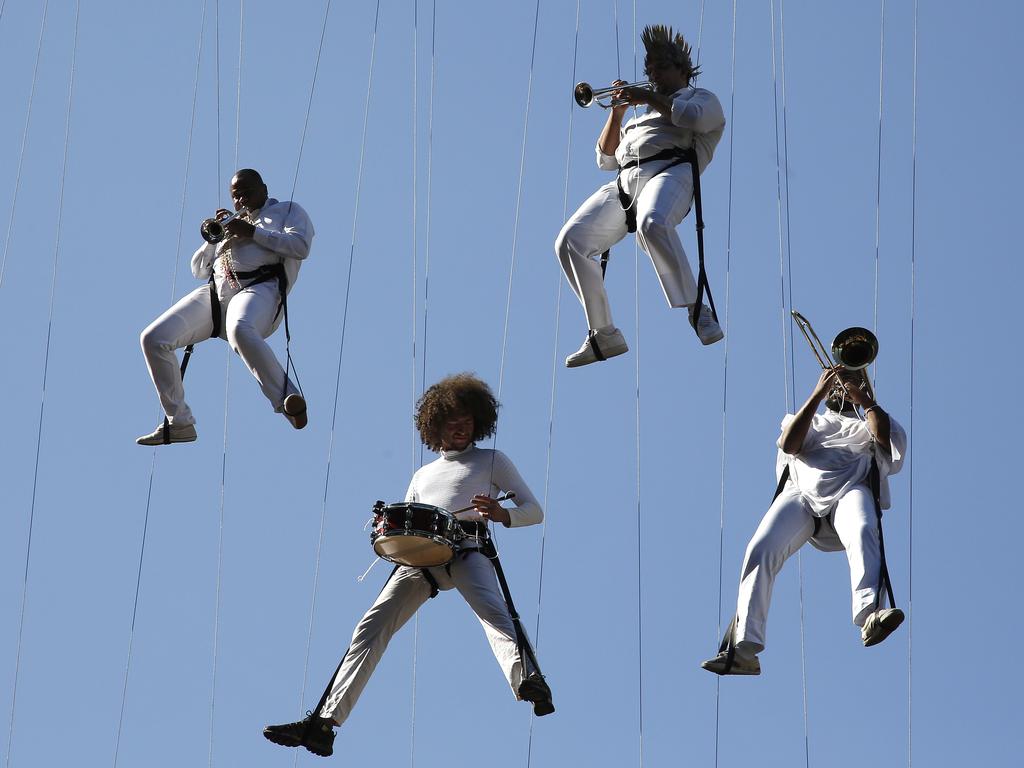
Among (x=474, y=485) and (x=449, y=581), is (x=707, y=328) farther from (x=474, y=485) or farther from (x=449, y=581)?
(x=449, y=581)

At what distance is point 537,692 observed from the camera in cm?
1650

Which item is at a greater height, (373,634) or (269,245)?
(269,245)

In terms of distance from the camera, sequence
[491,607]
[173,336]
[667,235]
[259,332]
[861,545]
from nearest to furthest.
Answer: [861,545]
[491,607]
[667,235]
[259,332]
[173,336]

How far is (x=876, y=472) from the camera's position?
1712 cm

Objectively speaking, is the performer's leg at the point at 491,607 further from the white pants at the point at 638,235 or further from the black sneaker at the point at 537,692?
the white pants at the point at 638,235

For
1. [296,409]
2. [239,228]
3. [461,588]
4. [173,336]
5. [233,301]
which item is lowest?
[461,588]

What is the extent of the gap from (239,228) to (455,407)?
204 centimetres

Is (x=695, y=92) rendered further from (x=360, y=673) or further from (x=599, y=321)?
(x=360, y=673)

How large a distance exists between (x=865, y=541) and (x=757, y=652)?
963mm

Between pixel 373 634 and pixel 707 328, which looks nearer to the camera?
pixel 373 634

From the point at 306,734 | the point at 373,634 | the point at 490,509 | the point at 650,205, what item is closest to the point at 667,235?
the point at 650,205

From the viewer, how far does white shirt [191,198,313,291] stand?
1841cm

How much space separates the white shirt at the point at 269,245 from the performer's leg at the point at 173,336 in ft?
0.73

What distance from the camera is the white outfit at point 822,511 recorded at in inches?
663
